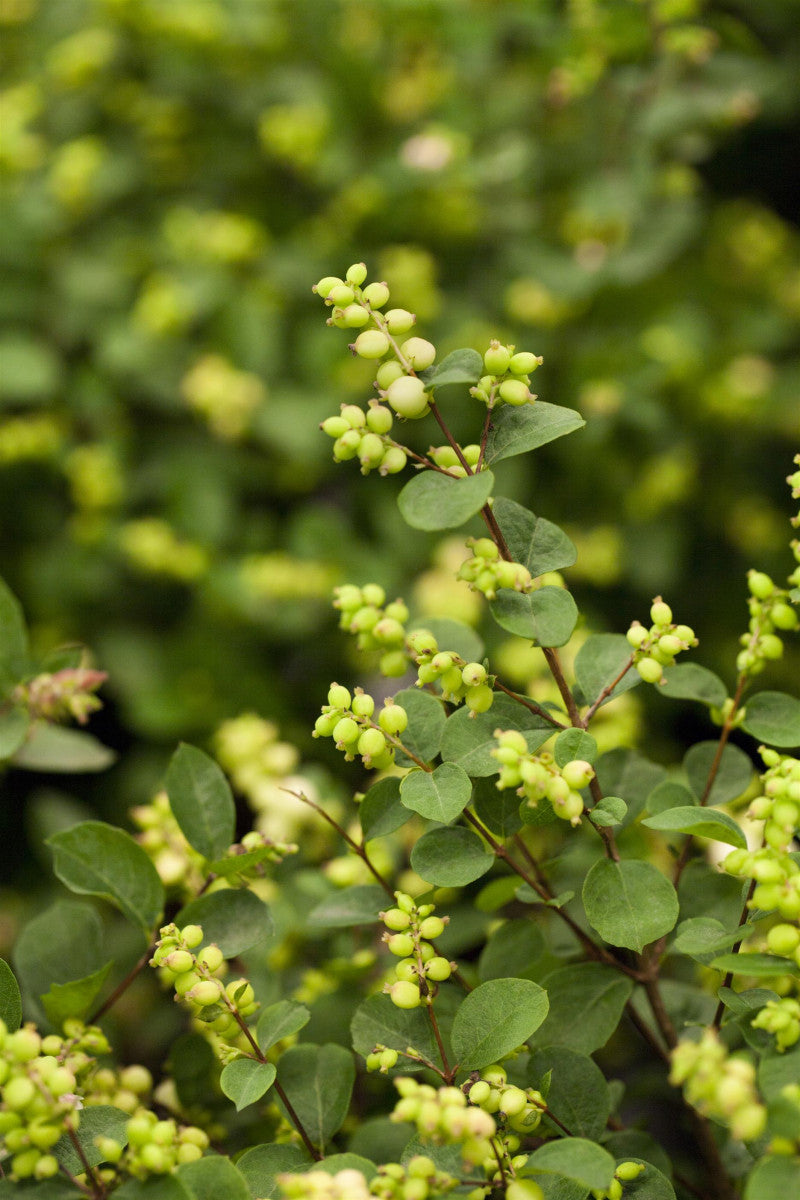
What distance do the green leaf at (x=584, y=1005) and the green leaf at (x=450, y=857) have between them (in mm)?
138

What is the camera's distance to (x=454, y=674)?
670 mm

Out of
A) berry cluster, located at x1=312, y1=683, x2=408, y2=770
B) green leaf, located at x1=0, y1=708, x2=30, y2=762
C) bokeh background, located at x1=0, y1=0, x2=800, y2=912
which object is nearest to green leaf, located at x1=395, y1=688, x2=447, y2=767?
berry cluster, located at x1=312, y1=683, x2=408, y2=770

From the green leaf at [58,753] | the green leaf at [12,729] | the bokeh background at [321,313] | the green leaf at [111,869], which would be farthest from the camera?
the bokeh background at [321,313]

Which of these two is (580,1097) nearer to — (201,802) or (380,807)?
(380,807)

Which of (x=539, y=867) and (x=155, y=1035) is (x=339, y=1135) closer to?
(x=539, y=867)

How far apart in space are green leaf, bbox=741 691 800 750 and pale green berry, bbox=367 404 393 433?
371 mm

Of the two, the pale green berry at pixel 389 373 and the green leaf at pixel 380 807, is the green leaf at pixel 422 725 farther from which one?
the pale green berry at pixel 389 373

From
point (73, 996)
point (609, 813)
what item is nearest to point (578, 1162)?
point (609, 813)

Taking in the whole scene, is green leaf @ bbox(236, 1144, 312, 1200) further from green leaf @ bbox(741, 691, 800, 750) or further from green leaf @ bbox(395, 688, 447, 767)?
green leaf @ bbox(741, 691, 800, 750)

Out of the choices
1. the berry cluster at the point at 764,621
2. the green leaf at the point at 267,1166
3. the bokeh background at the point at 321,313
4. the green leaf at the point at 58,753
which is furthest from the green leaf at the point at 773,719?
the bokeh background at the point at 321,313

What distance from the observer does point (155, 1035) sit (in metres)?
1.31

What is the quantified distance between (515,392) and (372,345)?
0.10 meters

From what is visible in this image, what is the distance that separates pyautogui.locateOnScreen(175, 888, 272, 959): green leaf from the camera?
30.1 inches

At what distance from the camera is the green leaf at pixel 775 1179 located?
Answer: 52cm
